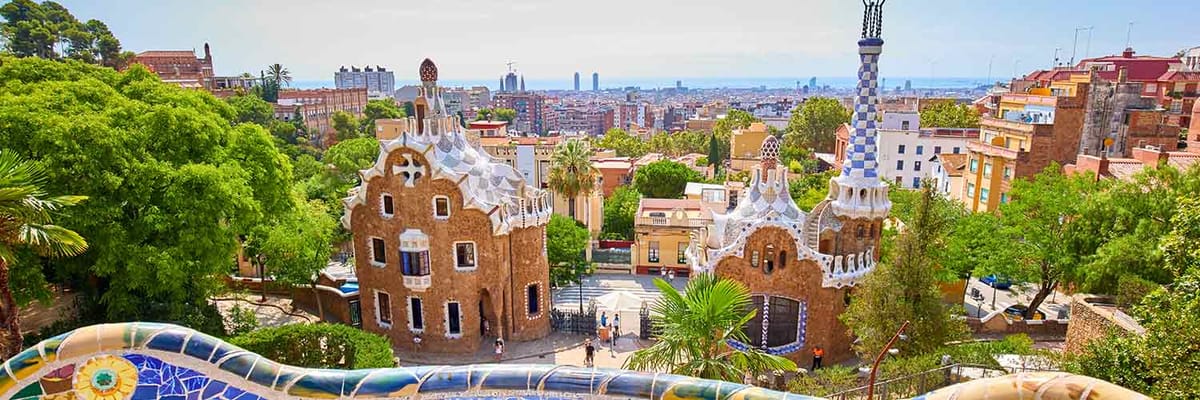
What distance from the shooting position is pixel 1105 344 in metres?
12.0

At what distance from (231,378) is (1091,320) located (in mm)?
19187

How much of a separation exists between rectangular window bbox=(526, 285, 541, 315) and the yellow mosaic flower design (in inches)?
718

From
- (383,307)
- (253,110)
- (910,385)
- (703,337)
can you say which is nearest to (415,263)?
(383,307)

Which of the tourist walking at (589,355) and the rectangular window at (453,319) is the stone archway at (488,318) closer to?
the rectangular window at (453,319)

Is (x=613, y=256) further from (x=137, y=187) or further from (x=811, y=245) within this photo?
(x=137, y=187)

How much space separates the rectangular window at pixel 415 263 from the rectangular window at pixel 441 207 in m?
1.40

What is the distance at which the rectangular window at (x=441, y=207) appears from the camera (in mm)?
21578

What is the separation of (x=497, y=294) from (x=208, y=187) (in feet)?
31.0

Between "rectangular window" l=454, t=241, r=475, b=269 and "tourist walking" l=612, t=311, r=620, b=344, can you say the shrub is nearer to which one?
"rectangular window" l=454, t=241, r=475, b=269

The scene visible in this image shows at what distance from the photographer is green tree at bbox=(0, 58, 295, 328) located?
632 inches

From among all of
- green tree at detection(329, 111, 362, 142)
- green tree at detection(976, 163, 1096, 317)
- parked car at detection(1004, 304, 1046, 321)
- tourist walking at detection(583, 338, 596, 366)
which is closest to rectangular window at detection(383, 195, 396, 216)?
tourist walking at detection(583, 338, 596, 366)

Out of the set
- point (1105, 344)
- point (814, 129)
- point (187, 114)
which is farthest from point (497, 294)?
point (814, 129)

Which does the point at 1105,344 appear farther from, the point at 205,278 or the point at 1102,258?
the point at 205,278

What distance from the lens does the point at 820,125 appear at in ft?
228
